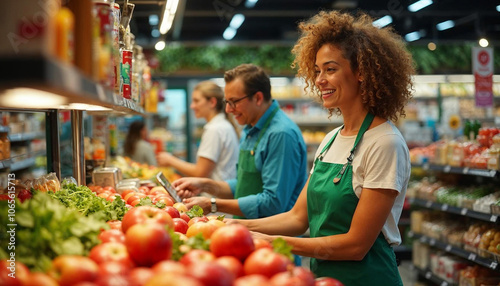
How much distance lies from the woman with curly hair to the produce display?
583 mm

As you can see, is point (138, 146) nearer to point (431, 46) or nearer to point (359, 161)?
point (359, 161)

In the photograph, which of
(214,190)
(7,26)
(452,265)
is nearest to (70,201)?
(7,26)

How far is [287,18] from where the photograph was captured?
45.3 ft

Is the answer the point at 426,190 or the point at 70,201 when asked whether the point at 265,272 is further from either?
the point at 426,190

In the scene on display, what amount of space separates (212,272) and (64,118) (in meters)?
4.84

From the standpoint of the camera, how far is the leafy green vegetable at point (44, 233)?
138 cm

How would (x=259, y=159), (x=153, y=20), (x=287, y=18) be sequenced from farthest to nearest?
(x=287, y=18) → (x=153, y=20) → (x=259, y=159)

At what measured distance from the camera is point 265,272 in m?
1.41

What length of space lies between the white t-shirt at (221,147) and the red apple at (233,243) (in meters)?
3.39

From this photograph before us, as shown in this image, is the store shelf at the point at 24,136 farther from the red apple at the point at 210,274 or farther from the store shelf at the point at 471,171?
the red apple at the point at 210,274

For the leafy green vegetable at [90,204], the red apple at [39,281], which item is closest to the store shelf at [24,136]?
the leafy green vegetable at [90,204]

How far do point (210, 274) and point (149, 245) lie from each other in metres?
0.25

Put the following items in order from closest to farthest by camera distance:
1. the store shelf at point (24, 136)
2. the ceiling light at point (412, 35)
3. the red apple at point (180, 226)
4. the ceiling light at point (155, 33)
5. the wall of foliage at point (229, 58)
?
the red apple at point (180, 226) < the store shelf at point (24, 136) < the wall of foliage at point (229, 58) < the ceiling light at point (155, 33) < the ceiling light at point (412, 35)

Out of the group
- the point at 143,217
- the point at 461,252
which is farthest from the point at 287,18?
the point at 143,217
